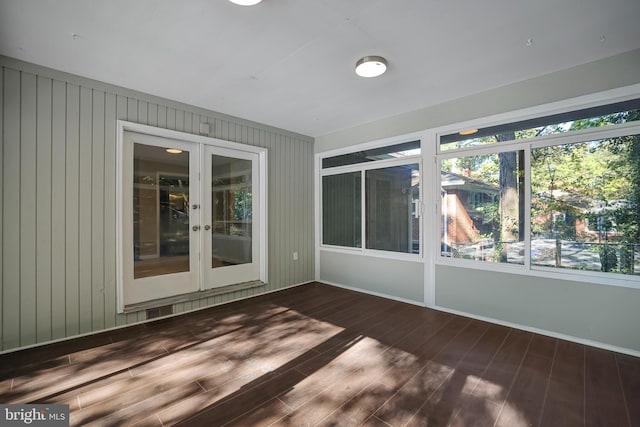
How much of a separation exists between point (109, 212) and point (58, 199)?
1.40 ft

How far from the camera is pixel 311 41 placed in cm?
236

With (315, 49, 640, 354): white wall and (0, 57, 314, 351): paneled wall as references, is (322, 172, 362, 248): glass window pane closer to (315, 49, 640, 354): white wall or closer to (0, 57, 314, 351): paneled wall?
(315, 49, 640, 354): white wall

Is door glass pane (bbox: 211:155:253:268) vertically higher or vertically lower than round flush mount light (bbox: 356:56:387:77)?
lower

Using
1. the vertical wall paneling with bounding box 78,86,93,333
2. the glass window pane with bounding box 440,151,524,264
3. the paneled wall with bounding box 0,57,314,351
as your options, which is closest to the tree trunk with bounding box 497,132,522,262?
the glass window pane with bounding box 440,151,524,264

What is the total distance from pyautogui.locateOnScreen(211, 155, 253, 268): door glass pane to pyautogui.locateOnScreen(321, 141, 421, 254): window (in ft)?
4.74

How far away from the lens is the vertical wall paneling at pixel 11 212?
2.54 metres

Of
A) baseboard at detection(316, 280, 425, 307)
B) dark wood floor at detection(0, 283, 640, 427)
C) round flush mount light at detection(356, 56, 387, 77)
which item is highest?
round flush mount light at detection(356, 56, 387, 77)

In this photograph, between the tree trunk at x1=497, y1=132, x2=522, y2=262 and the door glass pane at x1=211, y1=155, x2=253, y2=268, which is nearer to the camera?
the tree trunk at x1=497, y1=132, x2=522, y2=262

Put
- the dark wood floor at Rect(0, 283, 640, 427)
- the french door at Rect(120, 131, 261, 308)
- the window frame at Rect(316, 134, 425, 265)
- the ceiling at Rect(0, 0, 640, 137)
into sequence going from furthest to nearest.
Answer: the window frame at Rect(316, 134, 425, 265) → the french door at Rect(120, 131, 261, 308) → the ceiling at Rect(0, 0, 640, 137) → the dark wood floor at Rect(0, 283, 640, 427)

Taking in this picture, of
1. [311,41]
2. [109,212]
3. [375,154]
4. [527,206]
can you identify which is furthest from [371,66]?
[109,212]

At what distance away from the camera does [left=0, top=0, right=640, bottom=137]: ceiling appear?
199 cm

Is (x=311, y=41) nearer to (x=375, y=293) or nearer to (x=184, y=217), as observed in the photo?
(x=184, y=217)

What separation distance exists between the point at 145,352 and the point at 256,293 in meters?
1.90

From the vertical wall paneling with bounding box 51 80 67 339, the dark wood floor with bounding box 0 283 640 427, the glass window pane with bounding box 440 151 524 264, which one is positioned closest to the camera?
the dark wood floor with bounding box 0 283 640 427
